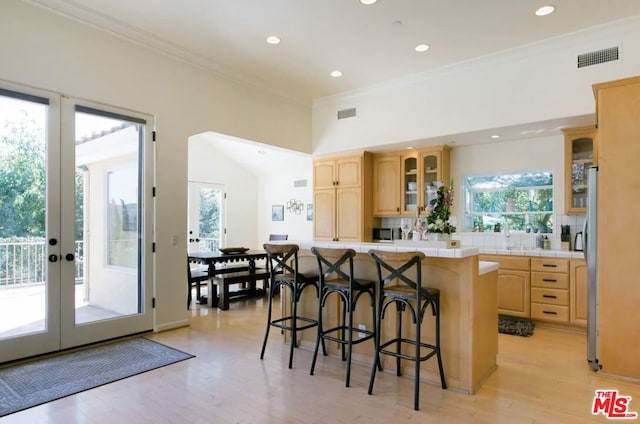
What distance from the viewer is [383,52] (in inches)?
177

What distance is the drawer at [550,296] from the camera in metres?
4.43

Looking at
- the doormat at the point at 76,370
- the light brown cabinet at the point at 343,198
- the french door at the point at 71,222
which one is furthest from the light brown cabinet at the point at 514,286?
the french door at the point at 71,222

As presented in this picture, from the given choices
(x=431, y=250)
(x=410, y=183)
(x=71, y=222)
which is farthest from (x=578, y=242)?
(x=71, y=222)

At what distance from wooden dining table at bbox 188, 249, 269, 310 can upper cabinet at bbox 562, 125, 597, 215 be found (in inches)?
173

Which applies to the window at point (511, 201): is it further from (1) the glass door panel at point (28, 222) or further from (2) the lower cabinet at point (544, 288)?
(1) the glass door panel at point (28, 222)

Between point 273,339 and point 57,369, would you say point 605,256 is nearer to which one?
point 273,339

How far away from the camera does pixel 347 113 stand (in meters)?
5.98

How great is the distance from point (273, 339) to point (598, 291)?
3.04 meters

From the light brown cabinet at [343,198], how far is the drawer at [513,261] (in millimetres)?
1934

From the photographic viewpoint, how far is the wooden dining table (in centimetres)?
561

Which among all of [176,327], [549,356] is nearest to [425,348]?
[549,356]

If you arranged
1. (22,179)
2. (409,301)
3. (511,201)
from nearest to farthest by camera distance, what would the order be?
(409,301) < (22,179) < (511,201)

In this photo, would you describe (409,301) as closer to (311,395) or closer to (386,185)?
(311,395)

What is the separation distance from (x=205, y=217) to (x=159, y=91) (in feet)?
15.2
